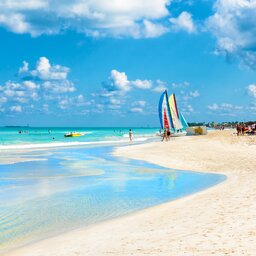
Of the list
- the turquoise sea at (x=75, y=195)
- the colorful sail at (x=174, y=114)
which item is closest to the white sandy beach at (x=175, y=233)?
the turquoise sea at (x=75, y=195)

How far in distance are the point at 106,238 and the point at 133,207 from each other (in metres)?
3.69

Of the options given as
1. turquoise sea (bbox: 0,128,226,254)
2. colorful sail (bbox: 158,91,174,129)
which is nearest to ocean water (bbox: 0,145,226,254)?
turquoise sea (bbox: 0,128,226,254)

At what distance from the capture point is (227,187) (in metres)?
14.9

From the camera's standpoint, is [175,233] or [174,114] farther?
[174,114]

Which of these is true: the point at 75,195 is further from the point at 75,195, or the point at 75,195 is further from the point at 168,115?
the point at 168,115

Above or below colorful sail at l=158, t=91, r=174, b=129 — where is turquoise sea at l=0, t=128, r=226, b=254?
below

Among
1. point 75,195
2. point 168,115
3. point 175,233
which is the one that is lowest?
point 75,195

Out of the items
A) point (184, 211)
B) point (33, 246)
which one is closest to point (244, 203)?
point (184, 211)

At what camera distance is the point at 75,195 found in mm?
14211

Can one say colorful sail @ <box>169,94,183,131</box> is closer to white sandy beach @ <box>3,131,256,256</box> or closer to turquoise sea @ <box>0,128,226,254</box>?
turquoise sea @ <box>0,128,226,254</box>

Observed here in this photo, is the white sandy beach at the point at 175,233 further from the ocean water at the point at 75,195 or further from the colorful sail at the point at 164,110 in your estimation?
the colorful sail at the point at 164,110

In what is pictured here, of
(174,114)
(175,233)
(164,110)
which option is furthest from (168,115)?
(175,233)

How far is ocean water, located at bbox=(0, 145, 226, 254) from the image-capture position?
9.74m

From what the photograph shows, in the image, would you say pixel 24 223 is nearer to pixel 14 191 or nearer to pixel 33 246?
pixel 33 246
